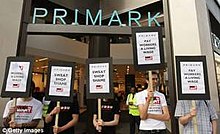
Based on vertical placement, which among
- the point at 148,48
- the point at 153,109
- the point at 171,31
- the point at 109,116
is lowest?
the point at 109,116

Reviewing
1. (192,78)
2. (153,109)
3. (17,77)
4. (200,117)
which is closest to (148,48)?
(192,78)

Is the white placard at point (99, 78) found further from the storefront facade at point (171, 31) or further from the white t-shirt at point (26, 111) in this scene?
the storefront facade at point (171, 31)

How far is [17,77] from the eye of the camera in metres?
2.25

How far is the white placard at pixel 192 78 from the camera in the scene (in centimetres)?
212

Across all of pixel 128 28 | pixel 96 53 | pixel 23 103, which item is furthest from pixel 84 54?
pixel 23 103

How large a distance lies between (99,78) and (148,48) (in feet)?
2.04

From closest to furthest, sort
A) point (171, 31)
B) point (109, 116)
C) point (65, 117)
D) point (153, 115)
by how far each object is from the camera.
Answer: point (153, 115), point (65, 117), point (109, 116), point (171, 31)

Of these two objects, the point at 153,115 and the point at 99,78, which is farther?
the point at 153,115

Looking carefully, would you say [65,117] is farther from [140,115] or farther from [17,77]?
[140,115]

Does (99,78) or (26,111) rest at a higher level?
(99,78)

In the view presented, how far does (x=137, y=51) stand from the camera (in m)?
2.31

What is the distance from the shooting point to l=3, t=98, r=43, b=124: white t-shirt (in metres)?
2.40

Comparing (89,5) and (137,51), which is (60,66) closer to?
(137,51)

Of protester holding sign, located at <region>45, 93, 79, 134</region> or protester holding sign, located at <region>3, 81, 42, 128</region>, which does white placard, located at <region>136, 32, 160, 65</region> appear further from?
protester holding sign, located at <region>3, 81, 42, 128</region>
